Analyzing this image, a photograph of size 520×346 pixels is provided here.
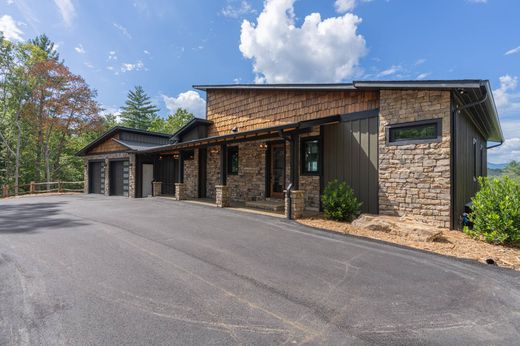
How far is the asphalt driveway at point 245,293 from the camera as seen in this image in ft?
7.12

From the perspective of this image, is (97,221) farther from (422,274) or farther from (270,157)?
(422,274)

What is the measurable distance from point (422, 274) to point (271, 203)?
19.4ft

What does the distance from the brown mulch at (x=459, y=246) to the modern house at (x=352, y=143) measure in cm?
112

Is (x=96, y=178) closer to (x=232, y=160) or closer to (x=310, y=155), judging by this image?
(x=232, y=160)

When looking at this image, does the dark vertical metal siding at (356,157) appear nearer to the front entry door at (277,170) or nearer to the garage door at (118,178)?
the front entry door at (277,170)

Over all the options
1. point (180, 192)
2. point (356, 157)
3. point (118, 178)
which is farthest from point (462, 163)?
point (118, 178)

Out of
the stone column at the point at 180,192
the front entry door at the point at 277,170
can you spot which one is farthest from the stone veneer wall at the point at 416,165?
the stone column at the point at 180,192

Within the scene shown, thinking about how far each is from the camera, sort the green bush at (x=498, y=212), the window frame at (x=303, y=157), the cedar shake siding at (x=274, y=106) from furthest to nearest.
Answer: the window frame at (x=303, y=157), the cedar shake siding at (x=274, y=106), the green bush at (x=498, y=212)

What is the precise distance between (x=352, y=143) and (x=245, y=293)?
20.3 feet

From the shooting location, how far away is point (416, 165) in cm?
638

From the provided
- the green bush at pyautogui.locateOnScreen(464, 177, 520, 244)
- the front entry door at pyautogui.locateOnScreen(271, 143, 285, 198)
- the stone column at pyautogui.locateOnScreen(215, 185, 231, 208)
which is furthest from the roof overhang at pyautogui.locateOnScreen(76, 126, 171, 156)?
the green bush at pyautogui.locateOnScreen(464, 177, 520, 244)

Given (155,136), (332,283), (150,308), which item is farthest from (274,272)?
(155,136)

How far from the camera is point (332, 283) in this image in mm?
3199

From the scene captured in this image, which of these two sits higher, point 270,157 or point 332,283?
point 270,157
